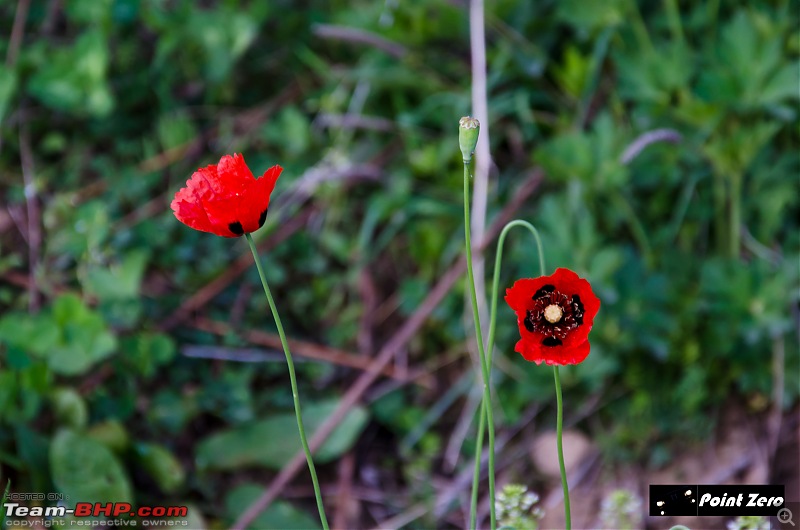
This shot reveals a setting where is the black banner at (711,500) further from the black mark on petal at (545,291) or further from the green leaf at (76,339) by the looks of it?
the green leaf at (76,339)

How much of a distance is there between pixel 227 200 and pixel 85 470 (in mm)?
930

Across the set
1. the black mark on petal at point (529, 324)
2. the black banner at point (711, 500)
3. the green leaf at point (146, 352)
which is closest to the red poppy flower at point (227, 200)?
the black mark on petal at point (529, 324)

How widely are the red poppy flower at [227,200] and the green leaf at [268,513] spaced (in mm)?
940

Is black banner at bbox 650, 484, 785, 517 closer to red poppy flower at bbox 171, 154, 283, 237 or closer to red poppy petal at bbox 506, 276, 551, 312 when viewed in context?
red poppy petal at bbox 506, 276, 551, 312

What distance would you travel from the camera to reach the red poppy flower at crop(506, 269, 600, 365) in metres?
0.99

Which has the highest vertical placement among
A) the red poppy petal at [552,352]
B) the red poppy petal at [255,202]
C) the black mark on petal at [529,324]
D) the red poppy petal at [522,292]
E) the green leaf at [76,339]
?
the green leaf at [76,339]

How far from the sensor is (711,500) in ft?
4.09

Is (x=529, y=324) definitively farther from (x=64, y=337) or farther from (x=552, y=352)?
(x=64, y=337)

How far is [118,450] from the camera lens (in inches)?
69.7

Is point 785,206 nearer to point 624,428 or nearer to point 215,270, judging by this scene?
point 624,428

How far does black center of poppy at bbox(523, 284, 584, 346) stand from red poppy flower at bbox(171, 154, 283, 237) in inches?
14.1

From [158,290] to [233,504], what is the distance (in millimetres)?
654

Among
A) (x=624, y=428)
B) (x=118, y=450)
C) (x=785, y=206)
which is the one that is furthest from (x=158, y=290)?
(x=785, y=206)

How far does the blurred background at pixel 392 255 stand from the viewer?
181 centimetres
